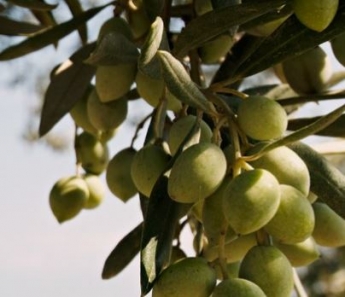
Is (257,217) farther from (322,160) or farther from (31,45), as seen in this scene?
(31,45)

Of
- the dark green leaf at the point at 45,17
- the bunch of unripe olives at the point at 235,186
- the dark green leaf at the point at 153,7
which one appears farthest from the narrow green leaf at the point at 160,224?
the dark green leaf at the point at 45,17

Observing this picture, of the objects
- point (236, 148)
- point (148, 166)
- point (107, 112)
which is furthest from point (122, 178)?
point (236, 148)

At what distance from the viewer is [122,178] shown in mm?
1020

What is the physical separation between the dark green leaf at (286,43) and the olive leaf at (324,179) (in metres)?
0.10

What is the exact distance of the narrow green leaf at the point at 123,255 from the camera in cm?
112

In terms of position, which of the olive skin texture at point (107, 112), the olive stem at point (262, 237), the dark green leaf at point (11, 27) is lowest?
the olive skin texture at point (107, 112)

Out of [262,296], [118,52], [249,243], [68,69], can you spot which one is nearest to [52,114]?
[68,69]

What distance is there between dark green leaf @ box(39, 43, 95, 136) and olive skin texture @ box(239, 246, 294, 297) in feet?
1.57

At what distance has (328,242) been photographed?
0.87 metres

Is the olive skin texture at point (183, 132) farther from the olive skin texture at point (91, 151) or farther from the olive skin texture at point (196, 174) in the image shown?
the olive skin texture at point (91, 151)

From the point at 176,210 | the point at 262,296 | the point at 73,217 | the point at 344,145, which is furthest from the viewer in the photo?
the point at 73,217

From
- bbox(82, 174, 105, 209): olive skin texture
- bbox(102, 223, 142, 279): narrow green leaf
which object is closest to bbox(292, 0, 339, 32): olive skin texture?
bbox(102, 223, 142, 279): narrow green leaf

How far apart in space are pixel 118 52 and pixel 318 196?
24cm

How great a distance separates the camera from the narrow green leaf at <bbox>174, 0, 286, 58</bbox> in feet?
2.67
